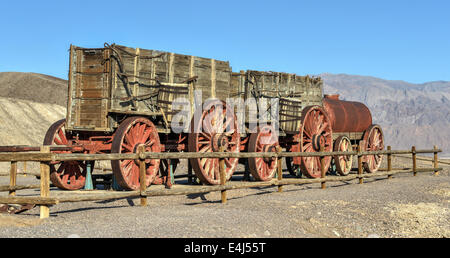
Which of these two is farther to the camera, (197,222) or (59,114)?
(59,114)

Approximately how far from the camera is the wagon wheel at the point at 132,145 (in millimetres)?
8906

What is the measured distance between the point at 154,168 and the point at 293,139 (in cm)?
508

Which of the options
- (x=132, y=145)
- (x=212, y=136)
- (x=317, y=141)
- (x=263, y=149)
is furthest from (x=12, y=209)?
(x=317, y=141)

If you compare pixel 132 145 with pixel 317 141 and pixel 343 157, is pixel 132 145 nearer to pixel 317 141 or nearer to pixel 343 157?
pixel 317 141

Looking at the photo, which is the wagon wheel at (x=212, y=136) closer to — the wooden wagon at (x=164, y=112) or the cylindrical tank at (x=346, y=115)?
the wooden wagon at (x=164, y=112)

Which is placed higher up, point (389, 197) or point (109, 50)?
point (109, 50)

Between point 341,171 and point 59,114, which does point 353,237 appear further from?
point 59,114

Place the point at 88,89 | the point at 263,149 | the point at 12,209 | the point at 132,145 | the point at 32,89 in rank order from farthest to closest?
the point at 32,89, the point at 263,149, the point at 88,89, the point at 132,145, the point at 12,209

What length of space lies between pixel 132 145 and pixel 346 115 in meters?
8.97

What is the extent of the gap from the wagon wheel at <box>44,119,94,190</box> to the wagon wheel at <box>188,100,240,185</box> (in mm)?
2614

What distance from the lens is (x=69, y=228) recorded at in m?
5.81

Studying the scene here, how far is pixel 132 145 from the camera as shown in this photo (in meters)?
9.41

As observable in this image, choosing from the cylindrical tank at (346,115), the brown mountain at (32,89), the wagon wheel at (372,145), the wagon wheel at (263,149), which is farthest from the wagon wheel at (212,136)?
the brown mountain at (32,89)
